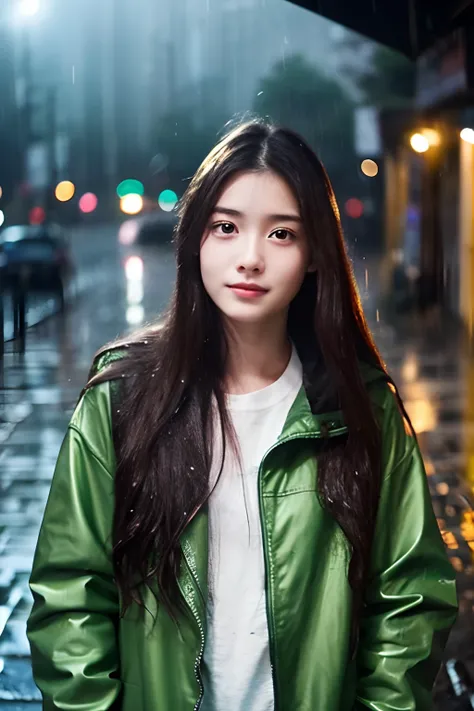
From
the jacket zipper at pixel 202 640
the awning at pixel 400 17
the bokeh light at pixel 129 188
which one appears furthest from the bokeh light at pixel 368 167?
the jacket zipper at pixel 202 640

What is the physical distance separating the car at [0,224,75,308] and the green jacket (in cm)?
1330

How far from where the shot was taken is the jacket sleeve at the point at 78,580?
1591 millimetres

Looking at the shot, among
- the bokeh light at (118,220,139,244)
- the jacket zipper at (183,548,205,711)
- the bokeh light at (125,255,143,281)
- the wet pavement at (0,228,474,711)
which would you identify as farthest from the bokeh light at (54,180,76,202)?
the bokeh light at (125,255,143,281)

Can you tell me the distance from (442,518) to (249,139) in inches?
142

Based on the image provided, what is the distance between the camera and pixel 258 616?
1636 mm

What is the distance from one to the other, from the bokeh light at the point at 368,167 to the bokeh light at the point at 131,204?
37.7 ft

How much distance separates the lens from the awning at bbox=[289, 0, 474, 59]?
3.73 metres

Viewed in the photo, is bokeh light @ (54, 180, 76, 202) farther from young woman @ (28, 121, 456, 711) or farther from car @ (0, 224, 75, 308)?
car @ (0, 224, 75, 308)

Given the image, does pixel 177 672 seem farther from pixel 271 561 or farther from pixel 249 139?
pixel 249 139

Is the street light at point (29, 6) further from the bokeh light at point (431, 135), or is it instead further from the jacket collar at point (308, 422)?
the jacket collar at point (308, 422)

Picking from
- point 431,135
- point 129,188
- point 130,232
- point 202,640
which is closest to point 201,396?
point 202,640

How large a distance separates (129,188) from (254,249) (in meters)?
1.19

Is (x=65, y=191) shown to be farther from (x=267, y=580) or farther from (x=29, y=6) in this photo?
(x=29, y=6)

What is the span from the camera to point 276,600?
63.7 inches
